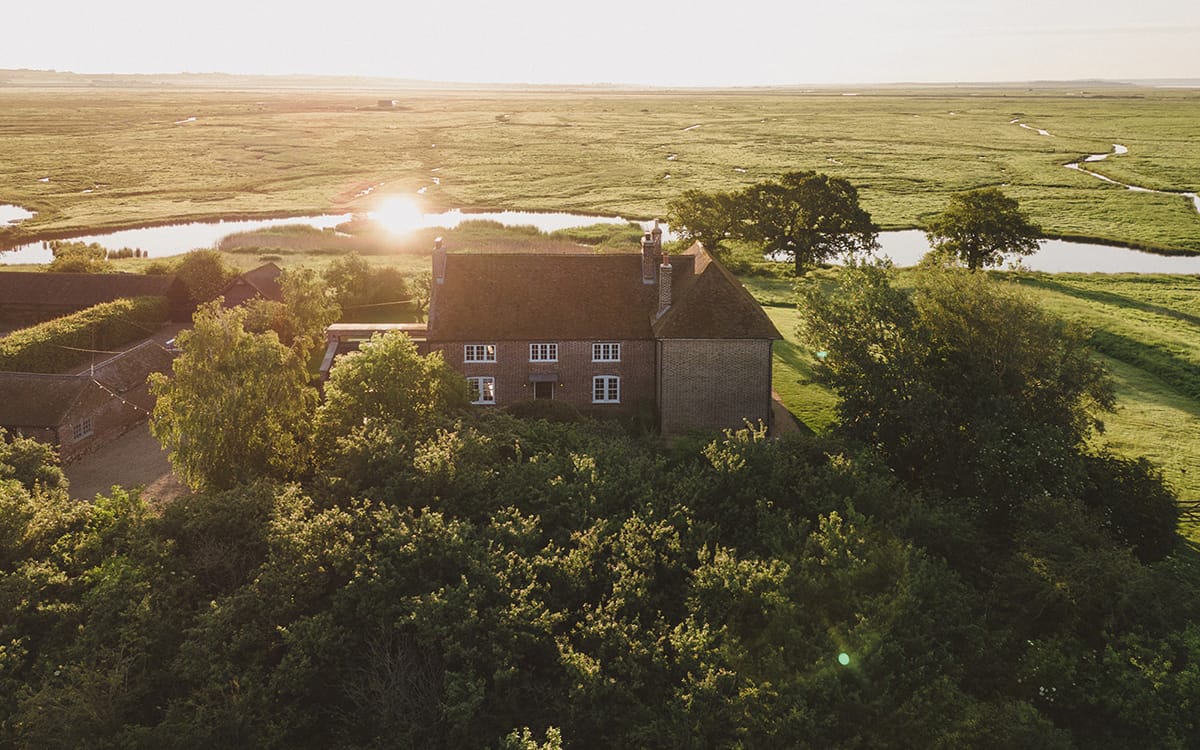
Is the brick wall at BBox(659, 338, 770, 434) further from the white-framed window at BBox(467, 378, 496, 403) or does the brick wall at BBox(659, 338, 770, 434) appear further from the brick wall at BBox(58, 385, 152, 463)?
the brick wall at BBox(58, 385, 152, 463)

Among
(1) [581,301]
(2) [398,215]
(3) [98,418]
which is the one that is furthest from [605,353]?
(2) [398,215]

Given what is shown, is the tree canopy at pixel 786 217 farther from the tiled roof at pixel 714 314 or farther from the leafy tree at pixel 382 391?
the leafy tree at pixel 382 391

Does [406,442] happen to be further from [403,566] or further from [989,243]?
[989,243]

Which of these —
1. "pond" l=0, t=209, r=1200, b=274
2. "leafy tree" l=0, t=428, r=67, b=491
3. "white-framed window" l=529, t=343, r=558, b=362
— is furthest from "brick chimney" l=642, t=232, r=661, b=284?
"pond" l=0, t=209, r=1200, b=274

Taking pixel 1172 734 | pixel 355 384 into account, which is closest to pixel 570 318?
pixel 355 384

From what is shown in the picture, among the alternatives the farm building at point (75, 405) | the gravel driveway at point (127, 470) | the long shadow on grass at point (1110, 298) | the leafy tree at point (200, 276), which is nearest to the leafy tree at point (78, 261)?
the leafy tree at point (200, 276)

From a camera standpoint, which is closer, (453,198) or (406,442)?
(406,442)
